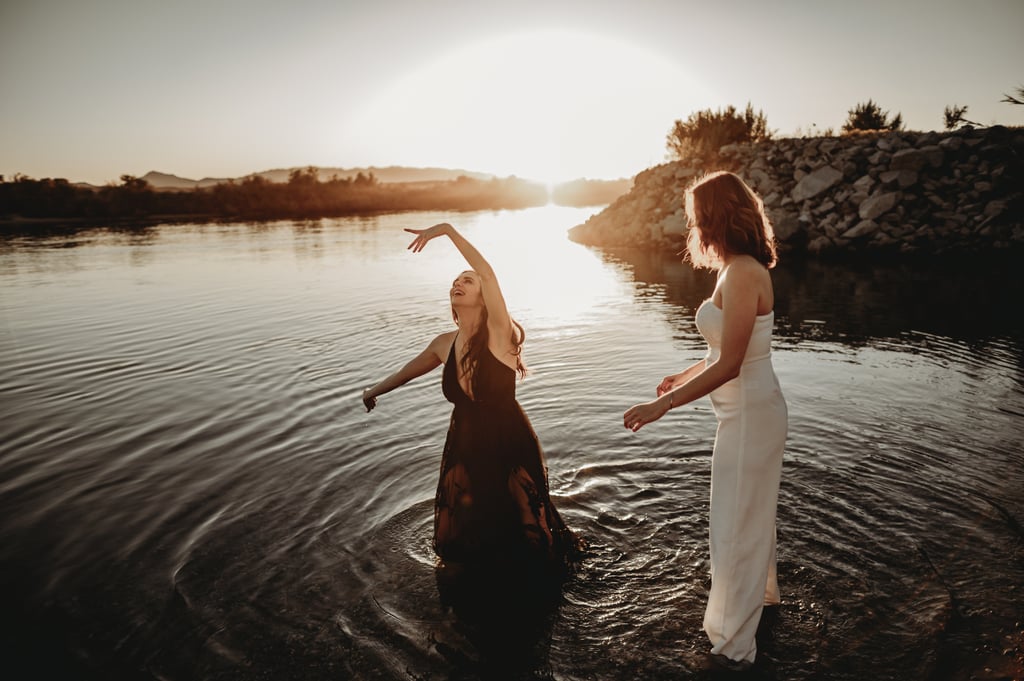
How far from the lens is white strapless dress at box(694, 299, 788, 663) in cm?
354

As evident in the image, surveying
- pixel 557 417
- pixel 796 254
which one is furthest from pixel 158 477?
pixel 796 254

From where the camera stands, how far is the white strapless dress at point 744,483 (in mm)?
3537

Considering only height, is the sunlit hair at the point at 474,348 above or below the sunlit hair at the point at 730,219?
below

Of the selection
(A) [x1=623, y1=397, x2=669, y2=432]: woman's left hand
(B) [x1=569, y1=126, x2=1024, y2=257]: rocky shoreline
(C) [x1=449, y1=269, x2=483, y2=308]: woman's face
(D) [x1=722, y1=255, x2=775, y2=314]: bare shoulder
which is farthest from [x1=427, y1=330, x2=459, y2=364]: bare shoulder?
(B) [x1=569, y1=126, x2=1024, y2=257]: rocky shoreline

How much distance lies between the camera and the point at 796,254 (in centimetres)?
2566

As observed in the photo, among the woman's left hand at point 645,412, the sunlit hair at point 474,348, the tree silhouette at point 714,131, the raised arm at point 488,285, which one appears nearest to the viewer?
the woman's left hand at point 645,412

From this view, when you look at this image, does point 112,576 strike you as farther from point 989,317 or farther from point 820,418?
point 989,317

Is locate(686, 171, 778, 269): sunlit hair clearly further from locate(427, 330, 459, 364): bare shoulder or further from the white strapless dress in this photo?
locate(427, 330, 459, 364): bare shoulder

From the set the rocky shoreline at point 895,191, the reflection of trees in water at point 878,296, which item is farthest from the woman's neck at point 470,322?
the rocky shoreline at point 895,191

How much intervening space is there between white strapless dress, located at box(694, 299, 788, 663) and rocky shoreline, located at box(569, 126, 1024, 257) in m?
22.7

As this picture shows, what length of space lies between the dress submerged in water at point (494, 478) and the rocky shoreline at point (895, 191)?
2209 cm

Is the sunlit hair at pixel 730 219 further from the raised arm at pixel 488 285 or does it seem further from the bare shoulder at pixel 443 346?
the bare shoulder at pixel 443 346

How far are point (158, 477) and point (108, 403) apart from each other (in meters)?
3.75

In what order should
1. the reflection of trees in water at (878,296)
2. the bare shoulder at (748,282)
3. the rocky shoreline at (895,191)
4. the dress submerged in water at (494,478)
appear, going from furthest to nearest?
the rocky shoreline at (895,191)
the reflection of trees in water at (878,296)
the dress submerged in water at (494,478)
the bare shoulder at (748,282)
